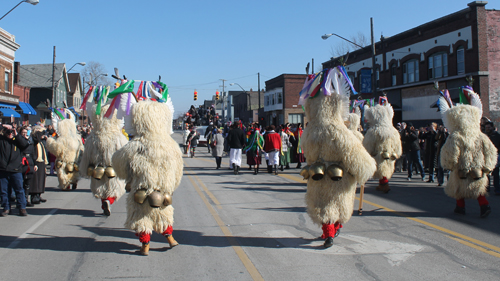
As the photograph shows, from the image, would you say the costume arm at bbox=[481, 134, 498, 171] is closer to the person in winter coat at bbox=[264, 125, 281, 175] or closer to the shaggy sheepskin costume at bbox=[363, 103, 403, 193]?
the shaggy sheepskin costume at bbox=[363, 103, 403, 193]

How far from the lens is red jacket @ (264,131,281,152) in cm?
1488

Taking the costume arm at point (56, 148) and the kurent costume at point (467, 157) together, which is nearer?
the kurent costume at point (467, 157)

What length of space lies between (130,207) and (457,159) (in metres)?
5.78

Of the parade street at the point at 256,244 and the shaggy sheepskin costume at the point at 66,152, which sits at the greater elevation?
the shaggy sheepskin costume at the point at 66,152

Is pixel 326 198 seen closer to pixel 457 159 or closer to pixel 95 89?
pixel 457 159

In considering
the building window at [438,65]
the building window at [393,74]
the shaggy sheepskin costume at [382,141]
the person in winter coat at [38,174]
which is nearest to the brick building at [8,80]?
the person in winter coat at [38,174]

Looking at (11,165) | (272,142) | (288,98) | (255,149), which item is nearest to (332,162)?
(11,165)

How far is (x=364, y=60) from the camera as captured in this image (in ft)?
117

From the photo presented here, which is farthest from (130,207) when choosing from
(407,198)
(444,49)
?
(444,49)

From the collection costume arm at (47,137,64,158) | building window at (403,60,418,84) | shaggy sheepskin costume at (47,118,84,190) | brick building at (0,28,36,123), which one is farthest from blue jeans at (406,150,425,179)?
brick building at (0,28,36,123)

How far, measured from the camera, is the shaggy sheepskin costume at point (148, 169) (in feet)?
17.6

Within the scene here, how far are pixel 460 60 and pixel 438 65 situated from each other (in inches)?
76.9

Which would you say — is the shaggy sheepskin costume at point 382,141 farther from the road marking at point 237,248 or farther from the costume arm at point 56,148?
the costume arm at point 56,148

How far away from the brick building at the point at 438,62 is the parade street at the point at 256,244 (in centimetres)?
1227
